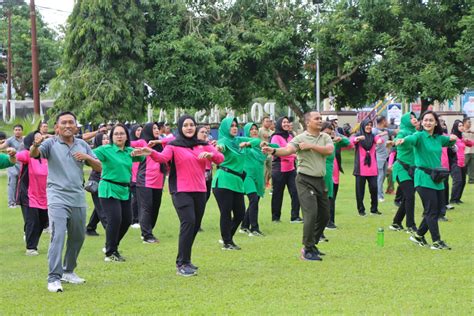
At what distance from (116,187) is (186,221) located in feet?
4.80

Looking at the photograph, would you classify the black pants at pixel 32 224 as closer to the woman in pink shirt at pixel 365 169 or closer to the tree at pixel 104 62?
the woman in pink shirt at pixel 365 169

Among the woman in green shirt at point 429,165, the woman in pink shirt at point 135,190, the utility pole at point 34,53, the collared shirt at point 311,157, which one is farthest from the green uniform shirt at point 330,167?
the utility pole at point 34,53

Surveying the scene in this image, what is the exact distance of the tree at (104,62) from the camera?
2736 centimetres

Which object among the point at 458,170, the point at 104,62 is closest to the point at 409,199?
the point at 458,170

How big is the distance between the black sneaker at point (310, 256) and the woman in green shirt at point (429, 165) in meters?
1.71

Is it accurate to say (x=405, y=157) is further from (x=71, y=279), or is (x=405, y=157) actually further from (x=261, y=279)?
(x=71, y=279)

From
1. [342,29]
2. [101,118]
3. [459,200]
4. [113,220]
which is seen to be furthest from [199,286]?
[342,29]

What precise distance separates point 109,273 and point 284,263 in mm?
2140

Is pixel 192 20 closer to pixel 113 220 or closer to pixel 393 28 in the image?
pixel 393 28

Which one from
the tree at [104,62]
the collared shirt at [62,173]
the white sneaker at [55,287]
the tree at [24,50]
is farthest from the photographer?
the tree at [24,50]

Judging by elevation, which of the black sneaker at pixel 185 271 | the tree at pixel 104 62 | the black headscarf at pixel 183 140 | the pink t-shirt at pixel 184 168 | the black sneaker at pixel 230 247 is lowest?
the black sneaker at pixel 230 247

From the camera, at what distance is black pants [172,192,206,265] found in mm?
8836

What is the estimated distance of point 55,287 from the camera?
7953 mm

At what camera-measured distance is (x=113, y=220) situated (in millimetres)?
9766
